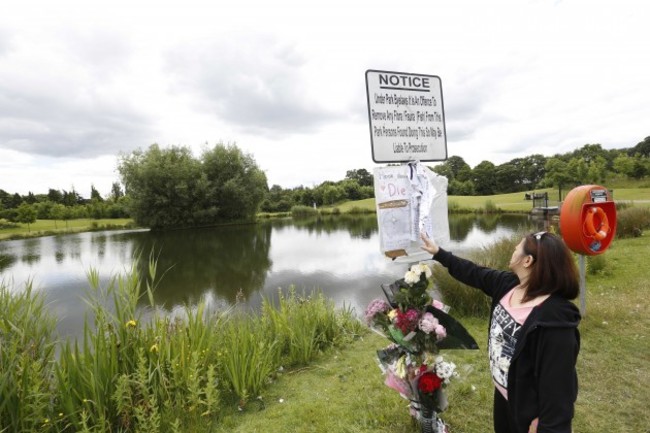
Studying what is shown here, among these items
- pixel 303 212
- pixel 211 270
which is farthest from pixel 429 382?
pixel 303 212

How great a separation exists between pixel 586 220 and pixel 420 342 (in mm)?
3049

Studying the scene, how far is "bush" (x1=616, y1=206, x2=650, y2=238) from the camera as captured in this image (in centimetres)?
1026

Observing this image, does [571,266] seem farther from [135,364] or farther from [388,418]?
[135,364]

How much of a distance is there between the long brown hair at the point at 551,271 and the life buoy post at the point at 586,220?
2.95 meters

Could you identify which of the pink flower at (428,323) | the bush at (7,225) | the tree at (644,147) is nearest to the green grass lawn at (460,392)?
the pink flower at (428,323)

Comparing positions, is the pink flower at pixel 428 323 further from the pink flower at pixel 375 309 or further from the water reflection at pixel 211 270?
the water reflection at pixel 211 270

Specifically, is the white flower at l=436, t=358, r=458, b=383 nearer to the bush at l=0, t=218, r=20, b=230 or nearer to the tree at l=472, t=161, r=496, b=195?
the bush at l=0, t=218, r=20, b=230

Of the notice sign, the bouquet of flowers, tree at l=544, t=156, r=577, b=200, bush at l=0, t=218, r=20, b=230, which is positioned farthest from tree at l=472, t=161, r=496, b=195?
the bouquet of flowers

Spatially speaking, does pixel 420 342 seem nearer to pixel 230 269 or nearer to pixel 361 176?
pixel 230 269

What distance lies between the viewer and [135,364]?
2760mm

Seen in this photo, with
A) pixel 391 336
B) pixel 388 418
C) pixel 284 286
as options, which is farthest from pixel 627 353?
pixel 284 286

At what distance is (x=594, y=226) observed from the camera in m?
4.02

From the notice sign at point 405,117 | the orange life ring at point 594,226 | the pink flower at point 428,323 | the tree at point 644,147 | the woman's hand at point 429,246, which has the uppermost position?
the tree at point 644,147

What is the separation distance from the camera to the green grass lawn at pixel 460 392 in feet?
8.34
